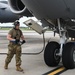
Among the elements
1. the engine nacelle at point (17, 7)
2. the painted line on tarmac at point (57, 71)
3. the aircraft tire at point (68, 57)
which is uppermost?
the engine nacelle at point (17, 7)

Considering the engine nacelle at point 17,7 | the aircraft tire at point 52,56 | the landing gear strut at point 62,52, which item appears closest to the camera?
the landing gear strut at point 62,52

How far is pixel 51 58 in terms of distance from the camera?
26.8 ft

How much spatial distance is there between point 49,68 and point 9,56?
125cm

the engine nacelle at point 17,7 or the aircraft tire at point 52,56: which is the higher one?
the engine nacelle at point 17,7

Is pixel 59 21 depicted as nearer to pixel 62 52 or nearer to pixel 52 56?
pixel 62 52

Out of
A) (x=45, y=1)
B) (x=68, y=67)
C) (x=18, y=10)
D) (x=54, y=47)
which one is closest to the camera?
(x=45, y=1)

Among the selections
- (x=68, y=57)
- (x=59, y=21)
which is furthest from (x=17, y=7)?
(x=68, y=57)

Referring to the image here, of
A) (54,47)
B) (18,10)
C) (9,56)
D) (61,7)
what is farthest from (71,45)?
(18,10)

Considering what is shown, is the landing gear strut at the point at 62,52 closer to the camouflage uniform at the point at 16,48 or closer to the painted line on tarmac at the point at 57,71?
the painted line on tarmac at the point at 57,71

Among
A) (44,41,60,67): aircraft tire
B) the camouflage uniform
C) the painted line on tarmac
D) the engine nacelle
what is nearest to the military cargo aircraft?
(44,41,60,67): aircraft tire

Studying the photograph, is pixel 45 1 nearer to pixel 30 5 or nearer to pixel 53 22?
pixel 30 5

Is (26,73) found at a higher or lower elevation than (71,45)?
lower

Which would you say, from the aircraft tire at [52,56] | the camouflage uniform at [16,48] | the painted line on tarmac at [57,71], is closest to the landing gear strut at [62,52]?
the aircraft tire at [52,56]

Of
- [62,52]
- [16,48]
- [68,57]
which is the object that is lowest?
[68,57]
